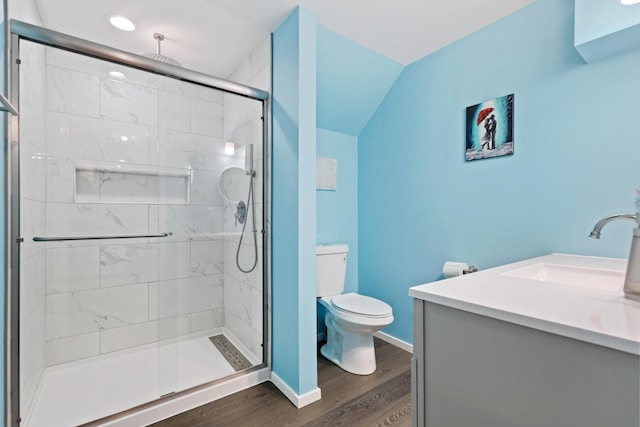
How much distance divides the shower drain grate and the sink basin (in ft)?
5.77

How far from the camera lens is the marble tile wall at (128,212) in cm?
187

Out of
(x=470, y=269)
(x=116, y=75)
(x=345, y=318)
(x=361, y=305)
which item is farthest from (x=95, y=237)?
(x=470, y=269)

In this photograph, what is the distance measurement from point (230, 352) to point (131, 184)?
147cm

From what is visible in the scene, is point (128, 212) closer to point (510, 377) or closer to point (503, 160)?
point (510, 377)

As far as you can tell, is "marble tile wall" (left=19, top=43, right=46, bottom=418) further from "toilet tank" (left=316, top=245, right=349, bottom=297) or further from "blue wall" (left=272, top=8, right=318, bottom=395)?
"toilet tank" (left=316, top=245, right=349, bottom=297)

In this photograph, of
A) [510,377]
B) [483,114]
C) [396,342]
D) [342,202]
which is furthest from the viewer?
[342,202]

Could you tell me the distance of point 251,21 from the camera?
184cm

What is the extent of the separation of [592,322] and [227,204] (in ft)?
6.61

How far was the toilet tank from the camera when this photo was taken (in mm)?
2346

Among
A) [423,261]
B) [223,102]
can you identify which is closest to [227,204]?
[223,102]

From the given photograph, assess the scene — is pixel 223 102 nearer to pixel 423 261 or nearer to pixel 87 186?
pixel 87 186

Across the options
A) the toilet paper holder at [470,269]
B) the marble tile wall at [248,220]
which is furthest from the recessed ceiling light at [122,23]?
the toilet paper holder at [470,269]

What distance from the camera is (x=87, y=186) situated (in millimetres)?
2029

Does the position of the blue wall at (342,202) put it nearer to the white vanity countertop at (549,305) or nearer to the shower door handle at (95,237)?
the shower door handle at (95,237)
